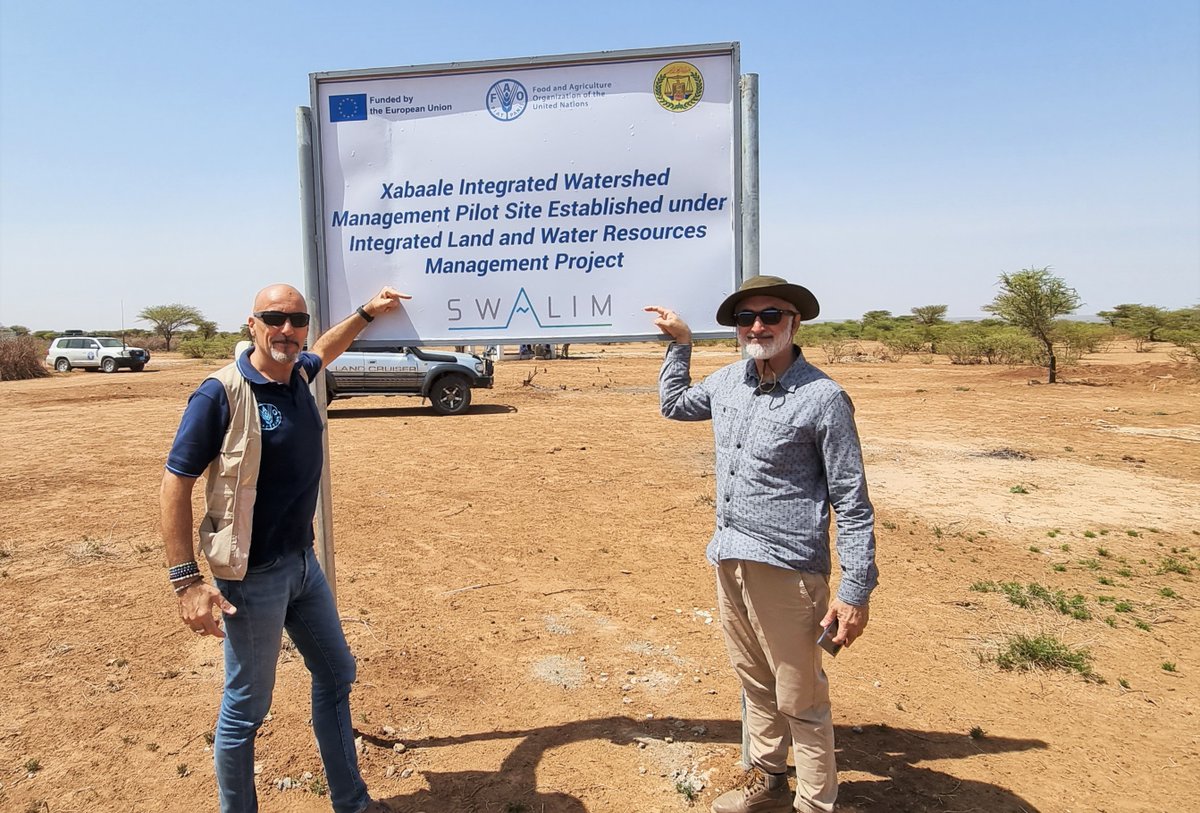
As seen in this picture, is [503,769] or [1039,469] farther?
[1039,469]

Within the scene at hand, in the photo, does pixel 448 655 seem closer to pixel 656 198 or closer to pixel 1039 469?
pixel 656 198

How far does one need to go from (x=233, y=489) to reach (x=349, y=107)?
6.46ft

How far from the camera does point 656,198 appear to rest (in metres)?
3.15

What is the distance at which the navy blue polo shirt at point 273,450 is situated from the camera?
2.17 meters

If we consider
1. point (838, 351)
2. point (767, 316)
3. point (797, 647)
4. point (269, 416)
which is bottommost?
point (797, 647)

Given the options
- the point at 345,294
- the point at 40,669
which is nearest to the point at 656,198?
the point at 345,294

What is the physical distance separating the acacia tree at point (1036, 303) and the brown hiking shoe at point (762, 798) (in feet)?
72.3

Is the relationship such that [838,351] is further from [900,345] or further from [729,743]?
[729,743]

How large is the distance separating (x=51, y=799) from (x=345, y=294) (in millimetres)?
2386

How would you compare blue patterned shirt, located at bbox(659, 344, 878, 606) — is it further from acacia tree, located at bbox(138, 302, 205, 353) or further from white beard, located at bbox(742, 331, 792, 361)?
acacia tree, located at bbox(138, 302, 205, 353)

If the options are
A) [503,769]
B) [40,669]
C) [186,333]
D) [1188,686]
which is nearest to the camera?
[503,769]

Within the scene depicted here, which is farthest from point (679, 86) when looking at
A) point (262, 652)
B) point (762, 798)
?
point (762, 798)

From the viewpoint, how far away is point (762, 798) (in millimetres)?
2639

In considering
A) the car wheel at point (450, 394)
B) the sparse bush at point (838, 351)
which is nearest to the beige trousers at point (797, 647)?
the car wheel at point (450, 394)
